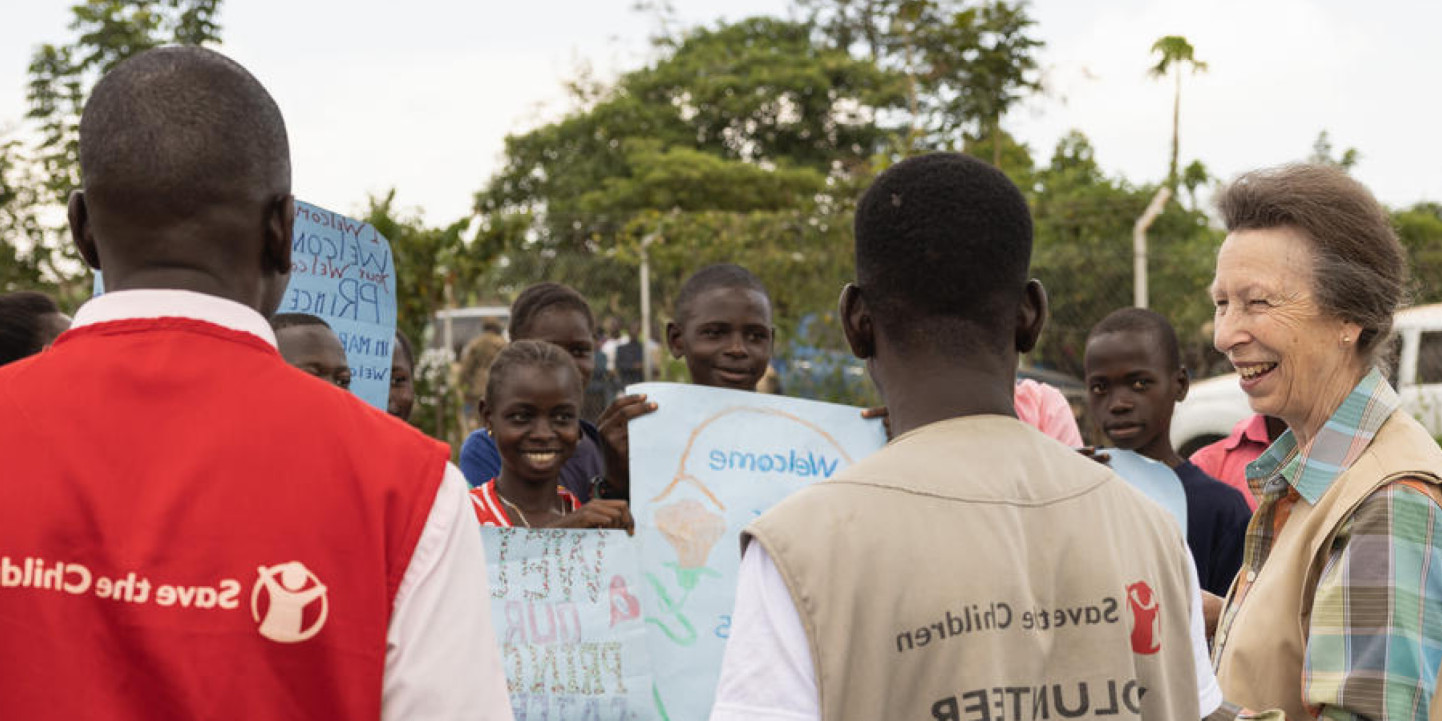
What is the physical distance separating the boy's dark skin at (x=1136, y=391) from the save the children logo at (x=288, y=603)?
319cm

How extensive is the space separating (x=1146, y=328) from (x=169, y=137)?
11.2 ft

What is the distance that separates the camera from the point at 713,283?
464cm

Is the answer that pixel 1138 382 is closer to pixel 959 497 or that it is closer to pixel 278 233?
pixel 959 497

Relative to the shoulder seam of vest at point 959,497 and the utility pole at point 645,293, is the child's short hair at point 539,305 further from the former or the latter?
the utility pole at point 645,293

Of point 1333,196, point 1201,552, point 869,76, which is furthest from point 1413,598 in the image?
point 869,76

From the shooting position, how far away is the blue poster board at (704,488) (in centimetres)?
352

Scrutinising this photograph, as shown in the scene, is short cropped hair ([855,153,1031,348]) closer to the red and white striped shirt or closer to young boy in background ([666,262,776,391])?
the red and white striped shirt

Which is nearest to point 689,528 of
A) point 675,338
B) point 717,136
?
point 675,338

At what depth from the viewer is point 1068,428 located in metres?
4.19

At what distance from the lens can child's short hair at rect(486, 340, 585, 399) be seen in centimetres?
421

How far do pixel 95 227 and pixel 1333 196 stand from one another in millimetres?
2260

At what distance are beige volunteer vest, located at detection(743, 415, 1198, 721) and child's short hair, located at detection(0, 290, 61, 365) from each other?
316cm

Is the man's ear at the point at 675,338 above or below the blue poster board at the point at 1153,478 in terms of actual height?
above

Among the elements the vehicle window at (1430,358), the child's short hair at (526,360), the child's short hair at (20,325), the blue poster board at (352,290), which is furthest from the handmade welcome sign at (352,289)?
the vehicle window at (1430,358)
